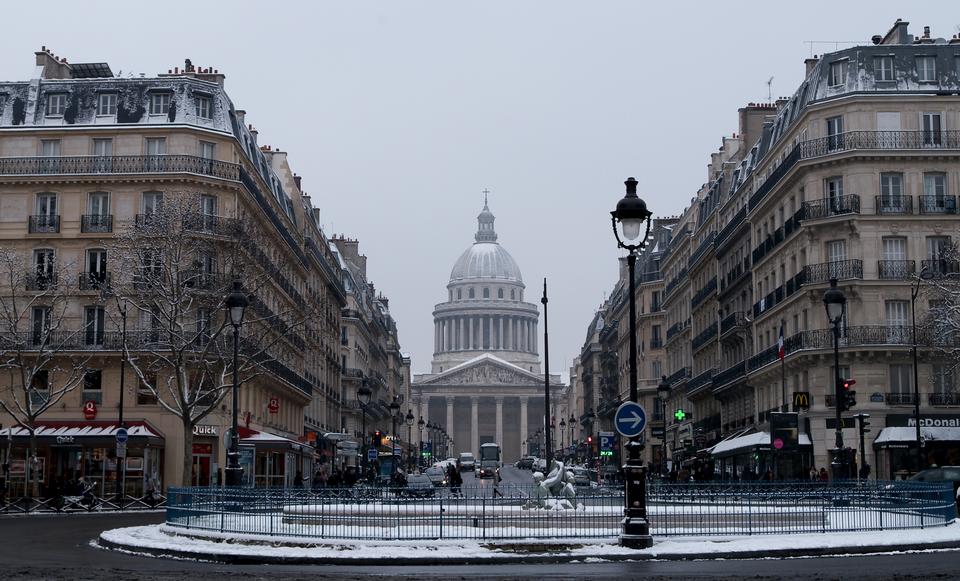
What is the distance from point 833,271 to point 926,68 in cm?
860

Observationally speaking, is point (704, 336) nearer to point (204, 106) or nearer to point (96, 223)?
point (204, 106)

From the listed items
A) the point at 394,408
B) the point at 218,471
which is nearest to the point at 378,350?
the point at 394,408

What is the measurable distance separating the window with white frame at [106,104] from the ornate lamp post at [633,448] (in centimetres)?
3802

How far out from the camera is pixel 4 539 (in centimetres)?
3123

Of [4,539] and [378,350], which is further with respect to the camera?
[378,350]

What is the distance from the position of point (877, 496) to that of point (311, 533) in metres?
11.9

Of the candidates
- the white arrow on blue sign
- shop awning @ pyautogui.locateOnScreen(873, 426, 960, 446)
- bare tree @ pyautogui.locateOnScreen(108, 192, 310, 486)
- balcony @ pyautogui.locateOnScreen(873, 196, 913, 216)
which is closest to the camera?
the white arrow on blue sign

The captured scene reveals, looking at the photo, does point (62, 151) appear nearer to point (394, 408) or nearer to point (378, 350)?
point (394, 408)

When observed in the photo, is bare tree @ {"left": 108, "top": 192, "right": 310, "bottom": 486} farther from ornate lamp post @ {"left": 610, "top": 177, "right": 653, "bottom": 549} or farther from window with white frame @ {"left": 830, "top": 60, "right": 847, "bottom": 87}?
ornate lamp post @ {"left": 610, "top": 177, "right": 653, "bottom": 549}

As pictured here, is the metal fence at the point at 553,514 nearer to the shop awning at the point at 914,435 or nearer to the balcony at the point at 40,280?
the shop awning at the point at 914,435

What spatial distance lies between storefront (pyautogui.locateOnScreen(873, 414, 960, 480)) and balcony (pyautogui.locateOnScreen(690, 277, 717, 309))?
24415mm

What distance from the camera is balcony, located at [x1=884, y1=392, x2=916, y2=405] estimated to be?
53.9m

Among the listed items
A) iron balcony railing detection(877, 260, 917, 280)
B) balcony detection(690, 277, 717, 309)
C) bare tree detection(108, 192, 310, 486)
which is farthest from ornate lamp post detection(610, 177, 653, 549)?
→ balcony detection(690, 277, 717, 309)

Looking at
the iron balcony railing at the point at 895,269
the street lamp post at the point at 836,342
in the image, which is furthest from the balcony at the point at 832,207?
the street lamp post at the point at 836,342
